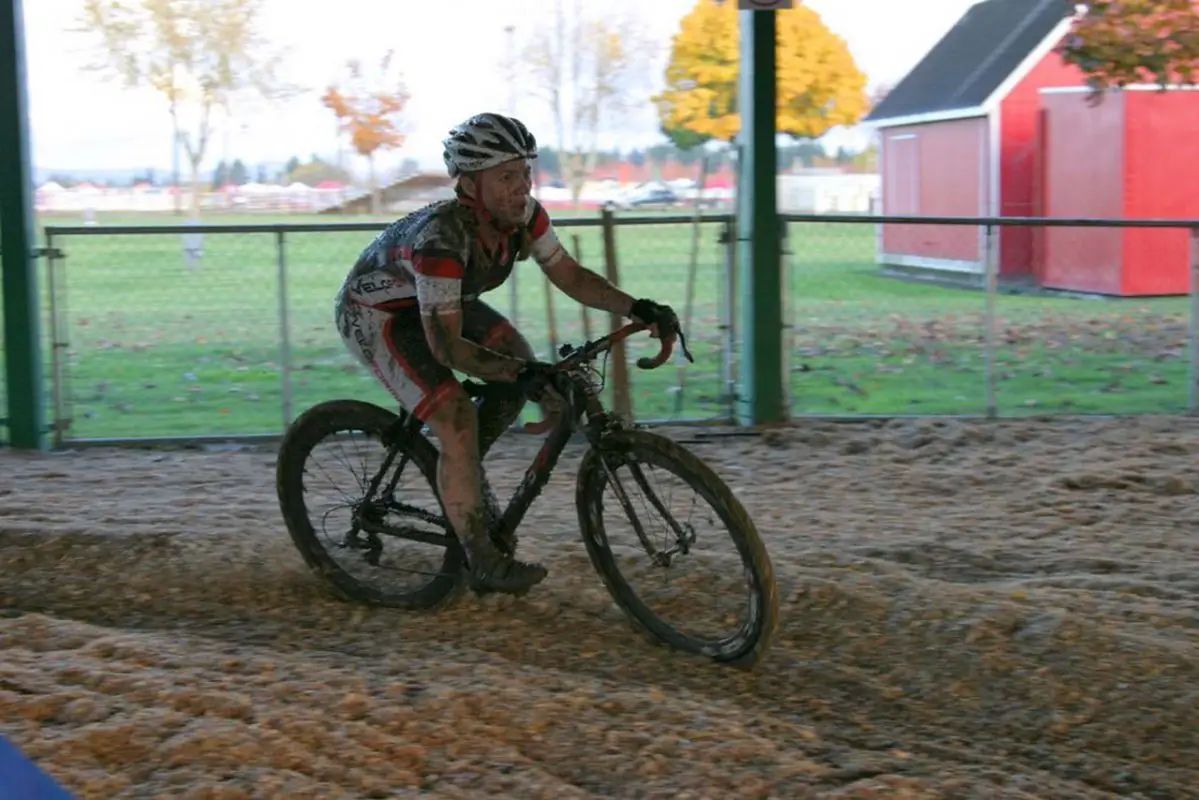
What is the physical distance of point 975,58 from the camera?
2614cm

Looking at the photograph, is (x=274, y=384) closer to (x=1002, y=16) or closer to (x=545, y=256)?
(x=545, y=256)

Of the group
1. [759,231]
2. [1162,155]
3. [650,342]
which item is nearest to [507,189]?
[759,231]

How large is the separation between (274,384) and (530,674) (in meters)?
8.16

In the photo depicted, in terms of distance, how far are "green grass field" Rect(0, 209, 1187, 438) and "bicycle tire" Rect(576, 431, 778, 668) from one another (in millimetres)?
4802

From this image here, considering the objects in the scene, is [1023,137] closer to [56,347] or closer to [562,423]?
[56,347]

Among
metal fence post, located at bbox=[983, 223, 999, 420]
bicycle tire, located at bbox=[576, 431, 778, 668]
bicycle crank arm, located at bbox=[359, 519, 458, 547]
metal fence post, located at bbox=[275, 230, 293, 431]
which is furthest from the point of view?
metal fence post, located at bbox=[983, 223, 999, 420]

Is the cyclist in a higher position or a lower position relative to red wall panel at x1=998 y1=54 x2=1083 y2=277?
lower

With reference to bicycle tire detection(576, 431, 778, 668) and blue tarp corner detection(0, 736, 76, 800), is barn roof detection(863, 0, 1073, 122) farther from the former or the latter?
blue tarp corner detection(0, 736, 76, 800)

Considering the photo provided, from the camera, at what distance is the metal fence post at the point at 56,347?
8953mm

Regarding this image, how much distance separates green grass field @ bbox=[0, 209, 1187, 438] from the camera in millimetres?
9609

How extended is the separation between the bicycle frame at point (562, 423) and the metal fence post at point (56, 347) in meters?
4.53

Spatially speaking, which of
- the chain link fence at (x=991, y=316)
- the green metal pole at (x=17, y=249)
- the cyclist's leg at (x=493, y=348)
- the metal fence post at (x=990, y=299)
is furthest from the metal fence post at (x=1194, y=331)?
the green metal pole at (x=17, y=249)

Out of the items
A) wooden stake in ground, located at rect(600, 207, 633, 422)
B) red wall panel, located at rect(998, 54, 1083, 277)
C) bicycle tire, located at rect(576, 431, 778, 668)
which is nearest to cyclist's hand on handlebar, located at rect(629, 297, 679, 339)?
bicycle tire, located at rect(576, 431, 778, 668)

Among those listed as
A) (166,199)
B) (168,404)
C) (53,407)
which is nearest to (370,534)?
(53,407)
